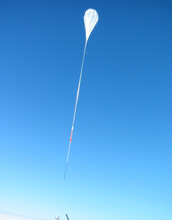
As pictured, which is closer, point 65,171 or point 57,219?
point 65,171

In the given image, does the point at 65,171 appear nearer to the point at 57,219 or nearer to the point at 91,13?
the point at 57,219

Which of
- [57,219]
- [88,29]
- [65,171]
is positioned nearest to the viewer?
[65,171]

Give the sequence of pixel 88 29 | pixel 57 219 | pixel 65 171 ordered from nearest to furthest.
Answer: pixel 65 171, pixel 88 29, pixel 57 219

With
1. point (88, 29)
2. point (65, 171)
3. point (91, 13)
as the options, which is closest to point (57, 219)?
point (65, 171)

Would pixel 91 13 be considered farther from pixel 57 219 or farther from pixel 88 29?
pixel 57 219

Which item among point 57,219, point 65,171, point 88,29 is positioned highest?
point 88,29

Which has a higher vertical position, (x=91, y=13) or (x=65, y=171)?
(x=91, y=13)

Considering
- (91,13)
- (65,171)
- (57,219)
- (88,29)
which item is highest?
(91,13)

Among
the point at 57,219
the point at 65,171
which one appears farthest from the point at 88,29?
the point at 57,219
